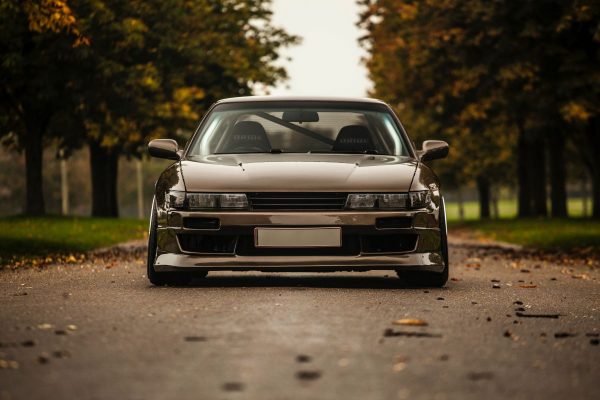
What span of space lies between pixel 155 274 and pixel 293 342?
12.1 ft

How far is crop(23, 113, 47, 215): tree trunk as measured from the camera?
96.9 ft

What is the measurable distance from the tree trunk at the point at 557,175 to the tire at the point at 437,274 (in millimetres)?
24251

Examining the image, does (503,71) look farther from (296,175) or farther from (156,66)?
(296,175)

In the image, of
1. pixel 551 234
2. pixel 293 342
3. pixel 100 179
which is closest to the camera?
pixel 293 342

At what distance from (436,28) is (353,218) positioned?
63.1 ft

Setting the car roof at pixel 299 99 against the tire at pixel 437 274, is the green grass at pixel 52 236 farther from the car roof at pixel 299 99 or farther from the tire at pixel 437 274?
the tire at pixel 437 274

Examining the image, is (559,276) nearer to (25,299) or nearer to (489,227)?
(25,299)

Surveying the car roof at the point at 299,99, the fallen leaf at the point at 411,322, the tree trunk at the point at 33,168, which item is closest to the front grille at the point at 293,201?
the car roof at the point at 299,99

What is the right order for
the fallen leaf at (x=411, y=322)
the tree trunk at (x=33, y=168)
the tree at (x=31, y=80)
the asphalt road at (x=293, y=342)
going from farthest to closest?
1. the tree trunk at (x=33, y=168)
2. the tree at (x=31, y=80)
3. the fallen leaf at (x=411, y=322)
4. the asphalt road at (x=293, y=342)

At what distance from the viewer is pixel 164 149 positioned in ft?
32.3

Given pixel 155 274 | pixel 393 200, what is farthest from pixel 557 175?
Answer: pixel 155 274

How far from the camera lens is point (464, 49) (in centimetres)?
2711

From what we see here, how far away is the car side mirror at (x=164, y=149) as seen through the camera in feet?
32.3

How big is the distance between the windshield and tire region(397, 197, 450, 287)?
1025mm
